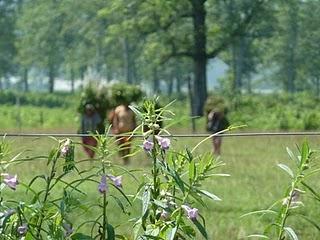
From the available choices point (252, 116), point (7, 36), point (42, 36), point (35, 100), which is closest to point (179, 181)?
point (252, 116)

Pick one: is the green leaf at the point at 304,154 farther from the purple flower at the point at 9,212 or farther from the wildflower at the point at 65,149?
the purple flower at the point at 9,212

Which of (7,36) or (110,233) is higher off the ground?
(7,36)

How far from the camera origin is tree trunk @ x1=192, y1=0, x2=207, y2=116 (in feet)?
121

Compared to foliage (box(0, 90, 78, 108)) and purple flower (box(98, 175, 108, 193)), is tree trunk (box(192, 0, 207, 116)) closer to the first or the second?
foliage (box(0, 90, 78, 108))

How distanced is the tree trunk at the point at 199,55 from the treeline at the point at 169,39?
0.04m

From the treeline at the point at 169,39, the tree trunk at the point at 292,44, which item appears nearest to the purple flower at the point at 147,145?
the treeline at the point at 169,39

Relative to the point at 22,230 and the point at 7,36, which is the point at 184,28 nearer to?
the point at 7,36

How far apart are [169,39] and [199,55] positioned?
4.38 feet

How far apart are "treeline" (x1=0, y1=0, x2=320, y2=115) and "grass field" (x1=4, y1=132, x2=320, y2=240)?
0.90 meters

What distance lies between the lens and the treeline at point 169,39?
37.3 metres

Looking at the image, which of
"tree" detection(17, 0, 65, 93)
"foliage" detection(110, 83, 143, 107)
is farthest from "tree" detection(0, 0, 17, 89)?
"foliage" detection(110, 83, 143, 107)

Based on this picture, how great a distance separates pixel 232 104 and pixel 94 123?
20253mm

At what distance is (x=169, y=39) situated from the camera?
3675 cm

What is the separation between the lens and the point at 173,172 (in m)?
2.32
